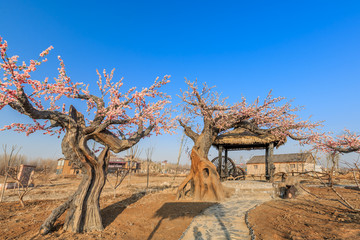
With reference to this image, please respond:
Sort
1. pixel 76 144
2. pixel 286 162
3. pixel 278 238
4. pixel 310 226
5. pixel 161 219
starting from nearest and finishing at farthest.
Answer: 1. pixel 278 238
2. pixel 310 226
3. pixel 76 144
4. pixel 161 219
5. pixel 286 162

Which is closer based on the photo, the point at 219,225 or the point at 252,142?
the point at 219,225

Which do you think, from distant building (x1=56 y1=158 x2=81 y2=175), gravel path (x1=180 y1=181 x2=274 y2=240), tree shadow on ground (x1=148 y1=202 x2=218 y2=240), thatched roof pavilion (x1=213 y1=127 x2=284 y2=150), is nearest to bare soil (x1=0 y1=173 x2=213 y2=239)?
tree shadow on ground (x1=148 y1=202 x2=218 y2=240)

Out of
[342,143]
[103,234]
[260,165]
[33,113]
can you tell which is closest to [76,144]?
[33,113]

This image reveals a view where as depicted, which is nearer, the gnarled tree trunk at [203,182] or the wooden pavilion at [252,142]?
the gnarled tree trunk at [203,182]

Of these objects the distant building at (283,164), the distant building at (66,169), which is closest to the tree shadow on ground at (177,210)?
the distant building at (66,169)

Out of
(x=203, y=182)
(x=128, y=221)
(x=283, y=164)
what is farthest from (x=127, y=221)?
(x=283, y=164)

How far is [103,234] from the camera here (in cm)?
534

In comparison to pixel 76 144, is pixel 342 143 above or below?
above

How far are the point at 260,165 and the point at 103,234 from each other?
116ft

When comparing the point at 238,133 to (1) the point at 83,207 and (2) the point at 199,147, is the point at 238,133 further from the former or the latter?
(1) the point at 83,207

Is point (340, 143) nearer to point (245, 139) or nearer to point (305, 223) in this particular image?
point (245, 139)

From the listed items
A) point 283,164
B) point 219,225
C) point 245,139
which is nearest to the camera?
point 219,225

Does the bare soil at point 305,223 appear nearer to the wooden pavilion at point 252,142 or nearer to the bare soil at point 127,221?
the bare soil at point 127,221

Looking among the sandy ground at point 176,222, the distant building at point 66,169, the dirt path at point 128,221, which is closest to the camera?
the sandy ground at point 176,222
